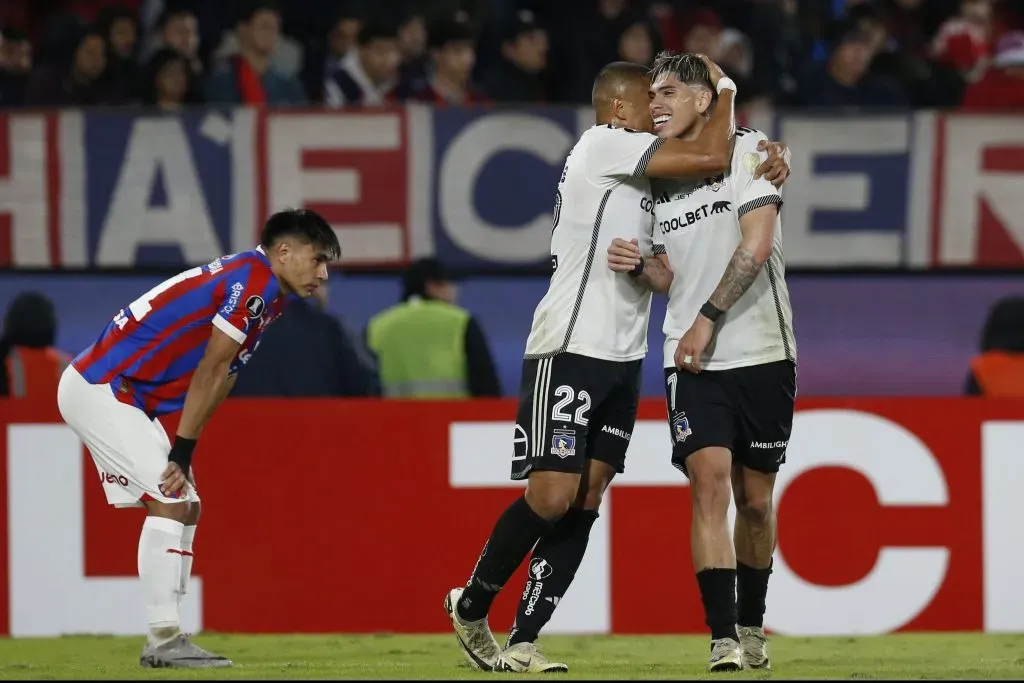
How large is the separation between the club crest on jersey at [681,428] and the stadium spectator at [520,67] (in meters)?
5.05

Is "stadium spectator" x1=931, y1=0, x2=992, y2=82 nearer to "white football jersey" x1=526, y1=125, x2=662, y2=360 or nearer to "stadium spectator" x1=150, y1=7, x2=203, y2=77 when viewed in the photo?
"stadium spectator" x1=150, y1=7, x2=203, y2=77

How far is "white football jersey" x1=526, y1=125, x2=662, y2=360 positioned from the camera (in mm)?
5938

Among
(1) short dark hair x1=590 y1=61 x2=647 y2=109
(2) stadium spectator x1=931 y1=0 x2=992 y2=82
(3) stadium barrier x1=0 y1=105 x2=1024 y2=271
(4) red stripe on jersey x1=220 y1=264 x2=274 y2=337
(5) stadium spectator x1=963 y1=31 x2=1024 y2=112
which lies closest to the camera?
(1) short dark hair x1=590 y1=61 x2=647 y2=109

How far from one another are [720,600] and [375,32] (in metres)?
5.72

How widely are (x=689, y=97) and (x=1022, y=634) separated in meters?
3.46

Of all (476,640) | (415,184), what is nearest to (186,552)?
(476,640)

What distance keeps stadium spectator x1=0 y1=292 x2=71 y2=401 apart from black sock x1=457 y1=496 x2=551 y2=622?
3.88 m

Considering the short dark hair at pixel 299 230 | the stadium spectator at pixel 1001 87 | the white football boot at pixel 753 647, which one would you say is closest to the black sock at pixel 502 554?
the white football boot at pixel 753 647

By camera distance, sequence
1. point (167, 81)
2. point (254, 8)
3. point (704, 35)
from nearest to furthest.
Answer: point (167, 81), point (254, 8), point (704, 35)

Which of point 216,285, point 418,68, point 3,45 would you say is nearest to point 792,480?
point 216,285

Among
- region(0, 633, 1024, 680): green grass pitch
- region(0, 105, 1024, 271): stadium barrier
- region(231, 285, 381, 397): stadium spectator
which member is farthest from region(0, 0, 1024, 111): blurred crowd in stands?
region(0, 633, 1024, 680): green grass pitch

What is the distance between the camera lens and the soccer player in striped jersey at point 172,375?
20.6 feet

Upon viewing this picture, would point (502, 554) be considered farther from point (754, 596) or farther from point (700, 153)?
point (700, 153)

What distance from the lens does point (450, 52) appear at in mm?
10656
